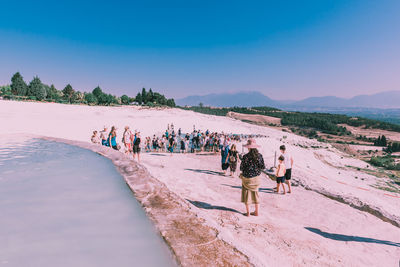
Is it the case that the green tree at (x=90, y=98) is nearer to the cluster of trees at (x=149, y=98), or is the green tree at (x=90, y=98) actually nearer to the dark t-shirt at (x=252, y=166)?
the cluster of trees at (x=149, y=98)

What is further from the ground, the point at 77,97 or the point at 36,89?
the point at 36,89

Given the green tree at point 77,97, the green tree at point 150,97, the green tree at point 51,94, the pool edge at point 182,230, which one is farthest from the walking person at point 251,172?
the green tree at point 150,97

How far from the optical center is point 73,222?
3.31m

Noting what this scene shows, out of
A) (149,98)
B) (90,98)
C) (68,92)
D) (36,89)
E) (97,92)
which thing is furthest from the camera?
(149,98)

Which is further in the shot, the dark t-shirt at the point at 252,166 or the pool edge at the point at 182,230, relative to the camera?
the dark t-shirt at the point at 252,166

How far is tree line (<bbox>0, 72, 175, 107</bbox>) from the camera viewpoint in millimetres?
54969

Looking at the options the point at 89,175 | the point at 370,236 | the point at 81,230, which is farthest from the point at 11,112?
the point at 370,236

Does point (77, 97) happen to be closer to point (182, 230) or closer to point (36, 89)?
point (36, 89)

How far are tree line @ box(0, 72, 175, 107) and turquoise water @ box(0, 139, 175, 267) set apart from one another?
1865 inches

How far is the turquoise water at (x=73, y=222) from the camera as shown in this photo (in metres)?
2.55

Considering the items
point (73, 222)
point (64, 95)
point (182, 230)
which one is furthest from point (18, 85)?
point (182, 230)

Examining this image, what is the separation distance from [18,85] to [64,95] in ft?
46.4

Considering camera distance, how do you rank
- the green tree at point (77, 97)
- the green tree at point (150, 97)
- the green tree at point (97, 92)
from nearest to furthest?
the green tree at point (77, 97), the green tree at point (97, 92), the green tree at point (150, 97)

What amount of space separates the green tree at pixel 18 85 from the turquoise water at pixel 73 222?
66446mm
